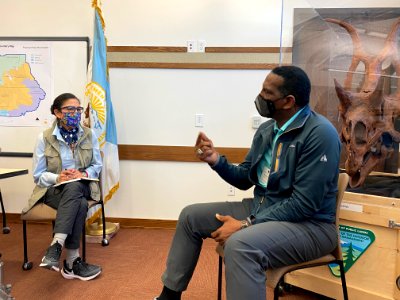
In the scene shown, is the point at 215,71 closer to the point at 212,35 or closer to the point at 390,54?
the point at 212,35

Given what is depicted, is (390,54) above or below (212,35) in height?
below

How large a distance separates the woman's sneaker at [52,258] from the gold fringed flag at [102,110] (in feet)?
3.32

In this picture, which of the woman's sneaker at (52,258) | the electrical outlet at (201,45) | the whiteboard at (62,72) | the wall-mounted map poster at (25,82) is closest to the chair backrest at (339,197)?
the woman's sneaker at (52,258)

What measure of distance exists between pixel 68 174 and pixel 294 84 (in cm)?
162

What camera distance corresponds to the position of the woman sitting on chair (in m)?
2.28

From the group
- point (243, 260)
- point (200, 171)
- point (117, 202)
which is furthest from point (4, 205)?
point (243, 260)

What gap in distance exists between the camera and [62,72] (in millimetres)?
3430

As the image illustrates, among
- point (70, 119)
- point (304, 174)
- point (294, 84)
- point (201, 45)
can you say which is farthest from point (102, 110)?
point (304, 174)

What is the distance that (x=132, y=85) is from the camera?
11.1 ft

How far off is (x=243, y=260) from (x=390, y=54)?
1530mm

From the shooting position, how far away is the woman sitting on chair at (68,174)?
2.28 metres

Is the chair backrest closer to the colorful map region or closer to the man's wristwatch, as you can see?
the man's wristwatch

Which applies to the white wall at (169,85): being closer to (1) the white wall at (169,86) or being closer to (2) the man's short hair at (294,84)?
(1) the white wall at (169,86)

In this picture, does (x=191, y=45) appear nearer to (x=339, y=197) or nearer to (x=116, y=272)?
(x=116, y=272)
